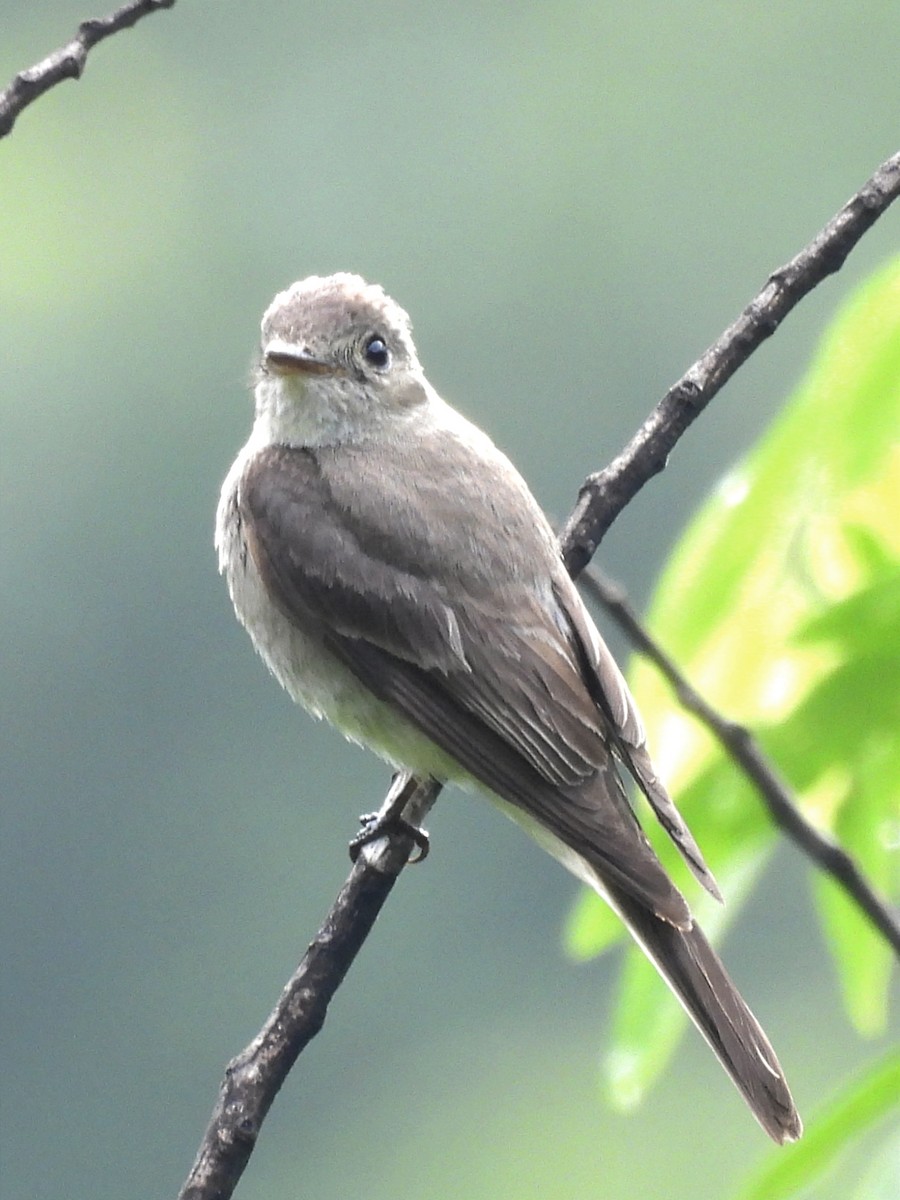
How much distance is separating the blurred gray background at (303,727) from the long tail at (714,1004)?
19461 millimetres

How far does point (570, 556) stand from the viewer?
3.25 metres

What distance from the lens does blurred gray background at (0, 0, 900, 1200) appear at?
26.4m

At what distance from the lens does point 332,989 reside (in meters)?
2.49

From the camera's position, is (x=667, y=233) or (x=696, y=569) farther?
(x=667, y=233)

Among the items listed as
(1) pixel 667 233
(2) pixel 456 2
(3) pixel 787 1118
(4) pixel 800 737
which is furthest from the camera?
(2) pixel 456 2

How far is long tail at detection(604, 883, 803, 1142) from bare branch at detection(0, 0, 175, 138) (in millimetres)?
1408

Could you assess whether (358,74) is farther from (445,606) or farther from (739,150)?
(445,606)

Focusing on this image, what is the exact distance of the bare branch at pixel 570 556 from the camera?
2.17 m

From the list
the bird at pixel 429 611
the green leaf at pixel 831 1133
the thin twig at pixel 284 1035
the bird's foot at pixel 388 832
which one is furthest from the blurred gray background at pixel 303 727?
the green leaf at pixel 831 1133

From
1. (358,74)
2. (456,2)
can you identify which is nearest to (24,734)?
(358,74)

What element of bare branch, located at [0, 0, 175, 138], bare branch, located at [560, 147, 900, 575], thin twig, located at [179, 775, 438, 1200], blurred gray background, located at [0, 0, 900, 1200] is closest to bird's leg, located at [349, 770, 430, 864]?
thin twig, located at [179, 775, 438, 1200]

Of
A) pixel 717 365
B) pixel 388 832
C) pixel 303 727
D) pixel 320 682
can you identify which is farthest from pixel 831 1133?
pixel 303 727

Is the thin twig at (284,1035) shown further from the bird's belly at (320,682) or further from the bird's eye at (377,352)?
the bird's eye at (377,352)

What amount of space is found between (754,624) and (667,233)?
31.6 m
